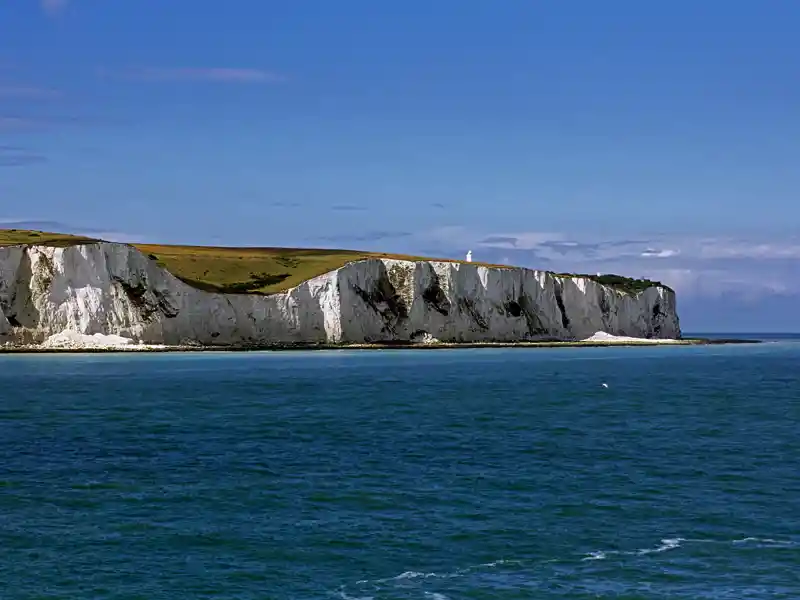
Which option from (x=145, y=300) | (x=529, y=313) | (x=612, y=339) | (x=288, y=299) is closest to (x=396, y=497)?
(x=145, y=300)

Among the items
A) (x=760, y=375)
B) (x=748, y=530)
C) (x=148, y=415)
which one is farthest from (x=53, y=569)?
(x=760, y=375)

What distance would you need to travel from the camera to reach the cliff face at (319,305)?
278ft

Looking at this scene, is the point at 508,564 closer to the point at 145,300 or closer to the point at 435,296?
the point at 145,300

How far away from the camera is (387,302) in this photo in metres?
107

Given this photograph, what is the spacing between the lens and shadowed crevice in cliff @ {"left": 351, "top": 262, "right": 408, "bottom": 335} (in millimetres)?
105938

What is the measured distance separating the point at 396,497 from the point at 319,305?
8072 centimetres

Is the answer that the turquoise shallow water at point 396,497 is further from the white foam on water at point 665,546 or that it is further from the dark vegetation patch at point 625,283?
the dark vegetation patch at point 625,283

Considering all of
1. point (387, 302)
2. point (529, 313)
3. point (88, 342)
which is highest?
point (387, 302)

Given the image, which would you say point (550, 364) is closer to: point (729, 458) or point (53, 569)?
point (729, 458)

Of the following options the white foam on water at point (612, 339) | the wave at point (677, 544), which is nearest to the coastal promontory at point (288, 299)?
the white foam on water at point (612, 339)

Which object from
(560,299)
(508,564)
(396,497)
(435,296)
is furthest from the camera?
(560,299)

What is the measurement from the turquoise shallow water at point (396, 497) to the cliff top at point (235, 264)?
172 ft

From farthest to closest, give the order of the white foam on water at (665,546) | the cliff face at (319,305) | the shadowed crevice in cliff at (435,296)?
1. the shadowed crevice in cliff at (435,296)
2. the cliff face at (319,305)
3. the white foam on water at (665,546)

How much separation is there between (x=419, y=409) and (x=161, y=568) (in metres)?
25.5
